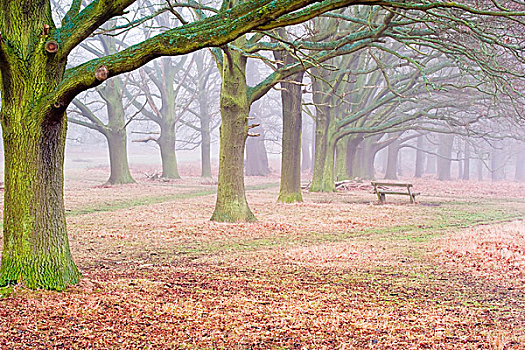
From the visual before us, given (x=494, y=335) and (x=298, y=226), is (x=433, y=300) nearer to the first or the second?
(x=494, y=335)

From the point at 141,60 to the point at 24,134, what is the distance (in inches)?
61.8

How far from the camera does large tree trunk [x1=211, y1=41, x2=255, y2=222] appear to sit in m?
12.2

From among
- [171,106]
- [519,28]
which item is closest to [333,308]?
[519,28]

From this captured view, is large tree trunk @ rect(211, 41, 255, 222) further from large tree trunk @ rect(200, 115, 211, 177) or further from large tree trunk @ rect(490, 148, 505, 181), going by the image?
large tree trunk @ rect(490, 148, 505, 181)

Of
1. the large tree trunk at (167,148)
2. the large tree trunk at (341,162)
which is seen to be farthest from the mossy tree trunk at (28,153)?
the large tree trunk at (167,148)

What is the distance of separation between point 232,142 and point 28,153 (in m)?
7.10

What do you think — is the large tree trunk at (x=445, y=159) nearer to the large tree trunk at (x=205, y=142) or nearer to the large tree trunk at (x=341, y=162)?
the large tree trunk at (x=341, y=162)

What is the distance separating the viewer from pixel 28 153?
17.9 feet

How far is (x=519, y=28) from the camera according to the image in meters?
12.3

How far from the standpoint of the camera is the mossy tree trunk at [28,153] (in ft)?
17.7

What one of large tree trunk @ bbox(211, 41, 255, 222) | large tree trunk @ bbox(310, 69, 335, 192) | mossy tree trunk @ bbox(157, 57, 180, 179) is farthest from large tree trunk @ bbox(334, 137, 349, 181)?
large tree trunk @ bbox(211, 41, 255, 222)

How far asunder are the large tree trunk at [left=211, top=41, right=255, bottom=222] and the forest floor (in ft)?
1.88

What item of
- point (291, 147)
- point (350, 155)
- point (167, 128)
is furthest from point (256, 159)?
point (291, 147)

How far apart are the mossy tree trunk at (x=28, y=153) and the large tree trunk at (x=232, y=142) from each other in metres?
6.84
